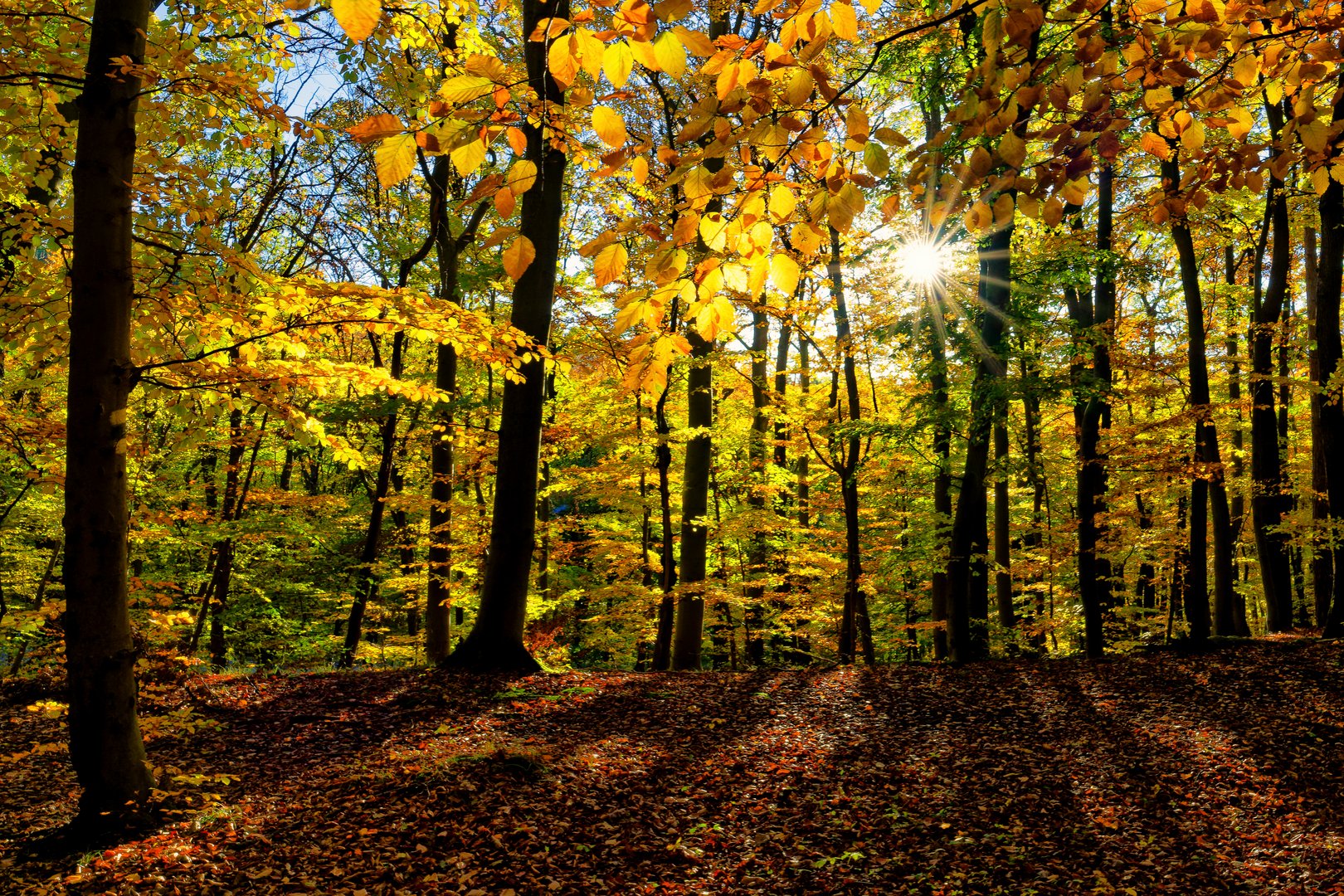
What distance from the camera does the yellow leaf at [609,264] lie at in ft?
5.12

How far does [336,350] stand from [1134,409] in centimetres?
2041

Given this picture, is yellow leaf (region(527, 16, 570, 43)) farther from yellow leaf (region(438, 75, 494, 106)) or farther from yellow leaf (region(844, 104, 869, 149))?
yellow leaf (region(844, 104, 869, 149))

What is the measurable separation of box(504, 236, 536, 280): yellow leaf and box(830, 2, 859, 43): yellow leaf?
31.8 inches

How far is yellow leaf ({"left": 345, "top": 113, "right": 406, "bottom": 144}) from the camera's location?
131cm

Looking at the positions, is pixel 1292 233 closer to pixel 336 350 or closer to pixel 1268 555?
pixel 1268 555

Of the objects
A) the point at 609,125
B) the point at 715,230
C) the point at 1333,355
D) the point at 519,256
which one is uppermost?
the point at 1333,355

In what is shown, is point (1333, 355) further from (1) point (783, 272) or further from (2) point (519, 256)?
(2) point (519, 256)

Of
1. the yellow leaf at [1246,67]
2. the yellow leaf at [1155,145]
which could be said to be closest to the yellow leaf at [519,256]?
the yellow leaf at [1155,145]

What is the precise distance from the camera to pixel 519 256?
153cm

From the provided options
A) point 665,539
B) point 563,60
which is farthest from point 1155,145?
point 665,539

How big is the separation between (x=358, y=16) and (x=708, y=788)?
5441 mm

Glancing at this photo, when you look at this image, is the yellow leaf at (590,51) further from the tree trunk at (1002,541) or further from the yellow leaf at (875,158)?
the tree trunk at (1002,541)

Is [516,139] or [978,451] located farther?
[978,451]

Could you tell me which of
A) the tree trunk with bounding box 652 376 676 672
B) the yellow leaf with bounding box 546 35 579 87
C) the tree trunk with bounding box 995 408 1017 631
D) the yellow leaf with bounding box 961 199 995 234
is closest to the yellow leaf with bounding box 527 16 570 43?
the yellow leaf with bounding box 546 35 579 87
